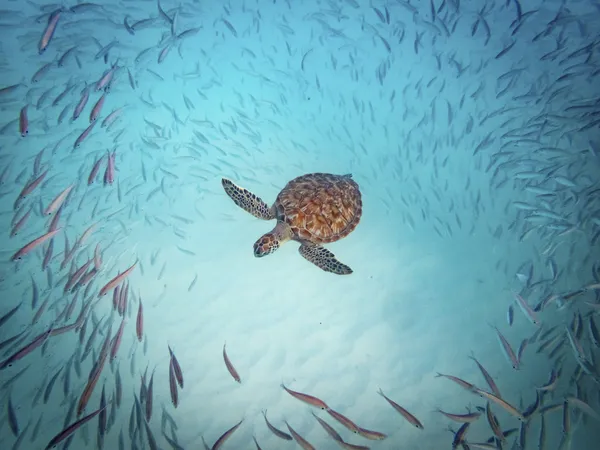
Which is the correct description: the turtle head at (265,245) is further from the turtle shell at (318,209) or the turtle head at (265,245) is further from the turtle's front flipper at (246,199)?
the turtle's front flipper at (246,199)

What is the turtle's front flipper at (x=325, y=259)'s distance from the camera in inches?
187

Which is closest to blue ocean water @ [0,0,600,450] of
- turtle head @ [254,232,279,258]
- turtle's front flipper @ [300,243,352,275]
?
turtle's front flipper @ [300,243,352,275]

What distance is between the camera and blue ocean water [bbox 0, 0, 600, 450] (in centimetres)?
429

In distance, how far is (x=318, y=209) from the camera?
183 inches

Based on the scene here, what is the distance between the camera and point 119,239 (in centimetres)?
664

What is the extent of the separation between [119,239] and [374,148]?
25.8ft

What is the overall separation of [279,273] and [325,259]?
1803 mm

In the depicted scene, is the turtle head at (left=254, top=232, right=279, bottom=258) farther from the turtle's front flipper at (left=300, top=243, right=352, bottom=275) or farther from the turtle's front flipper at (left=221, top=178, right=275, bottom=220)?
the turtle's front flipper at (left=221, top=178, right=275, bottom=220)

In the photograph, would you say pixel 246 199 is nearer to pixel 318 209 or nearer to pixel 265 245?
pixel 265 245

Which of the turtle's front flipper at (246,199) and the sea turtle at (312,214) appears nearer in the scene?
the sea turtle at (312,214)

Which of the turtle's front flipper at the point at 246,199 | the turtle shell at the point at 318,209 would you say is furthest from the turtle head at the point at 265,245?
the turtle's front flipper at the point at 246,199

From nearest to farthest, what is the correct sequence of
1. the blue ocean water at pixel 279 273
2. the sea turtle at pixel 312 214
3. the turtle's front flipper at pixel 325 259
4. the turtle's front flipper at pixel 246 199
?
the blue ocean water at pixel 279 273 → the sea turtle at pixel 312 214 → the turtle's front flipper at pixel 325 259 → the turtle's front flipper at pixel 246 199

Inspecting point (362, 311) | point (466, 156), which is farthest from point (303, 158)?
point (466, 156)

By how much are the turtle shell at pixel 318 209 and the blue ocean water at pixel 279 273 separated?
0.20 feet
